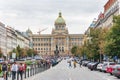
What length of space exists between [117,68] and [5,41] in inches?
6100

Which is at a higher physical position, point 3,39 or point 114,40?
point 3,39

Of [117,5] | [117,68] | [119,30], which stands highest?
[117,5]

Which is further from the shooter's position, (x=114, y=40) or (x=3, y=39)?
(x=3, y=39)

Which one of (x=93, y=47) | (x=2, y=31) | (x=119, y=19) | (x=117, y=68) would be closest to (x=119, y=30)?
(x=119, y=19)

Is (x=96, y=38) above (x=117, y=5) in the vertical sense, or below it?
below

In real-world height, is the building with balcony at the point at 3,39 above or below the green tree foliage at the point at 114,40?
above

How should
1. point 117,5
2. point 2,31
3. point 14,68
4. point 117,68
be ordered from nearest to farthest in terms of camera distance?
point 14,68, point 117,68, point 117,5, point 2,31

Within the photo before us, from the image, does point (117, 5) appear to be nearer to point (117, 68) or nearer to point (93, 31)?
point (93, 31)

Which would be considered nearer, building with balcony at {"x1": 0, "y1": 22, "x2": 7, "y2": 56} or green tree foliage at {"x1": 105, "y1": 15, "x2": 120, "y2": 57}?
green tree foliage at {"x1": 105, "y1": 15, "x2": 120, "y2": 57}

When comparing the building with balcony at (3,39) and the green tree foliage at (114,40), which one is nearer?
the green tree foliage at (114,40)

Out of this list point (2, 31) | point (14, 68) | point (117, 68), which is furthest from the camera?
point (2, 31)

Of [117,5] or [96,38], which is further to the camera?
[117,5]

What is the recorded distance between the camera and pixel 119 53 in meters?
76.1

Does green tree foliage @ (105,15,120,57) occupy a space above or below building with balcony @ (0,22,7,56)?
below
